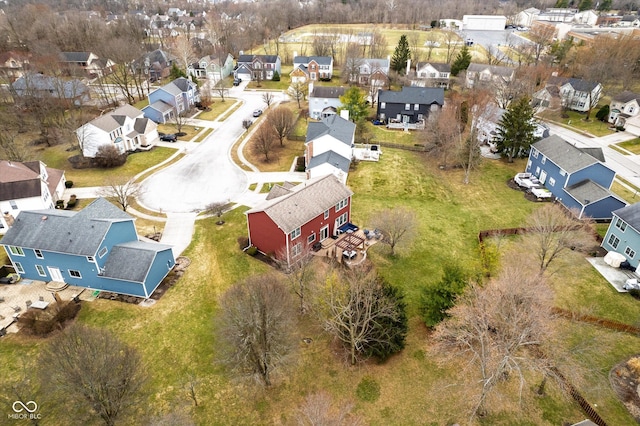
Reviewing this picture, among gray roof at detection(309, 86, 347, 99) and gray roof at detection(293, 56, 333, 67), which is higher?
gray roof at detection(293, 56, 333, 67)

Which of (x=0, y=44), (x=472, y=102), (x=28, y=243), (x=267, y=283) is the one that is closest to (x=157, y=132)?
(x=28, y=243)

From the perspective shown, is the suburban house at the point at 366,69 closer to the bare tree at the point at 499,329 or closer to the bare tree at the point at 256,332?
the bare tree at the point at 499,329

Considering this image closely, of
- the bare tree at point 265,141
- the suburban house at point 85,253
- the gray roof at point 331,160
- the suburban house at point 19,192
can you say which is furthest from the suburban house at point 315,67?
the suburban house at point 85,253

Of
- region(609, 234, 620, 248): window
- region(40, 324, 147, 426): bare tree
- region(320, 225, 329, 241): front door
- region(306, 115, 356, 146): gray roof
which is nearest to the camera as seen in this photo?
region(40, 324, 147, 426): bare tree

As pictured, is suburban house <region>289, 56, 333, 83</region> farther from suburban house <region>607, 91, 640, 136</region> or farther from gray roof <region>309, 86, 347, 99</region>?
suburban house <region>607, 91, 640, 136</region>

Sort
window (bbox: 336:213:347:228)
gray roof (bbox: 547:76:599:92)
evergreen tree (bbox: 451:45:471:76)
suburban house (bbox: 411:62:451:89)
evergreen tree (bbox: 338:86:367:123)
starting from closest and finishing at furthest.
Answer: window (bbox: 336:213:347:228)
evergreen tree (bbox: 338:86:367:123)
gray roof (bbox: 547:76:599:92)
suburban house (bbox: 411:62:451:89)
evergreen tree (bbox: 451:45:471:76)

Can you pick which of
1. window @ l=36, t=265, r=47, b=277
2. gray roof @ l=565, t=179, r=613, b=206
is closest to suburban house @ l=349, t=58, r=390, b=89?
gray roof @ l=565, t=179, r=613, b=206
